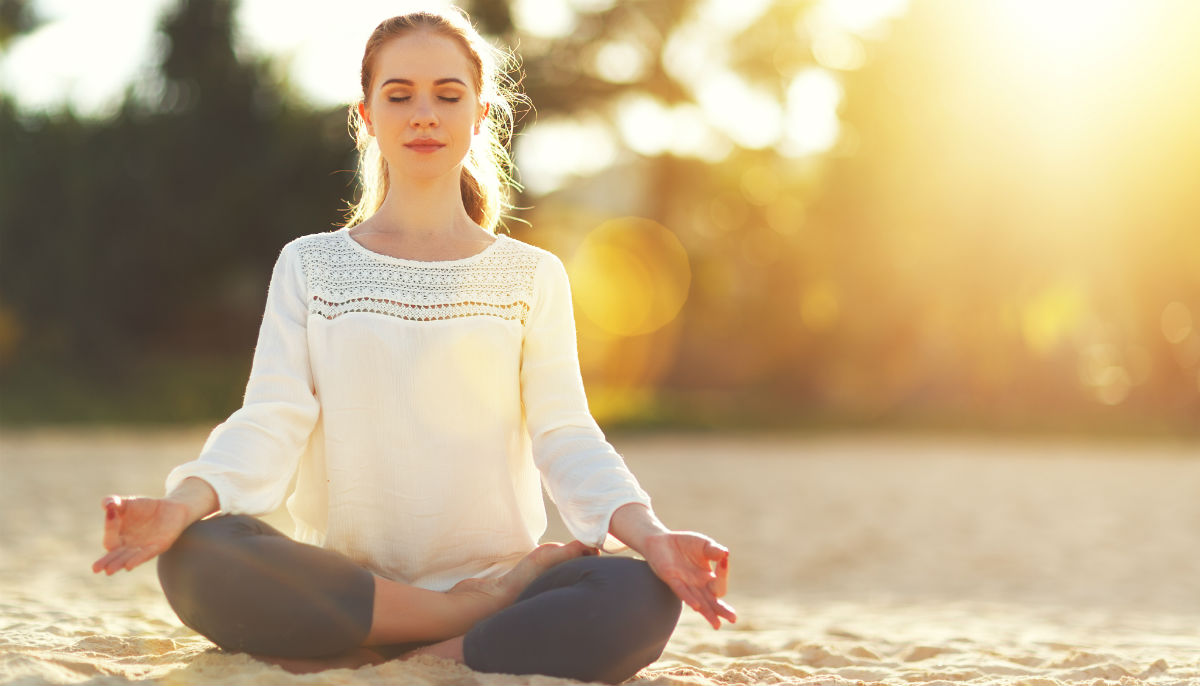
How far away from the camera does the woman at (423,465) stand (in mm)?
2578

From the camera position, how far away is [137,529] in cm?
242

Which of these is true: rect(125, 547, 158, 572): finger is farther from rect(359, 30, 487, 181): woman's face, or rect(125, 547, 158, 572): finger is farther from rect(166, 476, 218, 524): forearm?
rect(359, 30, 487, 181): woman's face

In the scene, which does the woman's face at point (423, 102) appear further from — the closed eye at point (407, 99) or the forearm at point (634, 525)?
the forearm at point (634, 525)

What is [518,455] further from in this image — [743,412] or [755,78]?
[755,78]

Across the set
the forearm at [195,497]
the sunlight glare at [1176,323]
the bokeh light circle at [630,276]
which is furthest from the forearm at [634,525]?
the bokeh light circle at [630,276]

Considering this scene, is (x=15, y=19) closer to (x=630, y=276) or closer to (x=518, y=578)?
(x=630, y=276)

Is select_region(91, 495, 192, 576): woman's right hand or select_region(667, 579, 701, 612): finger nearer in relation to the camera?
select_region(91, 495, 192, 576): woman's right hand

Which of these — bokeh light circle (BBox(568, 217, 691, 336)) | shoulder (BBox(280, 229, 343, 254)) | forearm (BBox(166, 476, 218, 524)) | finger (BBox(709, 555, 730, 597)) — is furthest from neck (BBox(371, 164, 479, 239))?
bokeh light circle (BBox(568, 217, 691, 336))

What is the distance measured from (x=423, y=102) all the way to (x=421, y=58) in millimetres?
105

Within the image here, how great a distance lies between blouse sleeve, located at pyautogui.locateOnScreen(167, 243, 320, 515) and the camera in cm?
258

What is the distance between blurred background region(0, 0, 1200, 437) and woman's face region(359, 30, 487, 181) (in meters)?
13.6

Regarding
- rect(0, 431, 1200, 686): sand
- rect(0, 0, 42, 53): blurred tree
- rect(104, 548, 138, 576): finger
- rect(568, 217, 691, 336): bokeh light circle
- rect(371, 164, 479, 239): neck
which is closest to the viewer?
rect(104, 548, 138, 576): finger

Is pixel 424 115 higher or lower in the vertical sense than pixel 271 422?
higher

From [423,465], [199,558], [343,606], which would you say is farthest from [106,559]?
[423,465]
